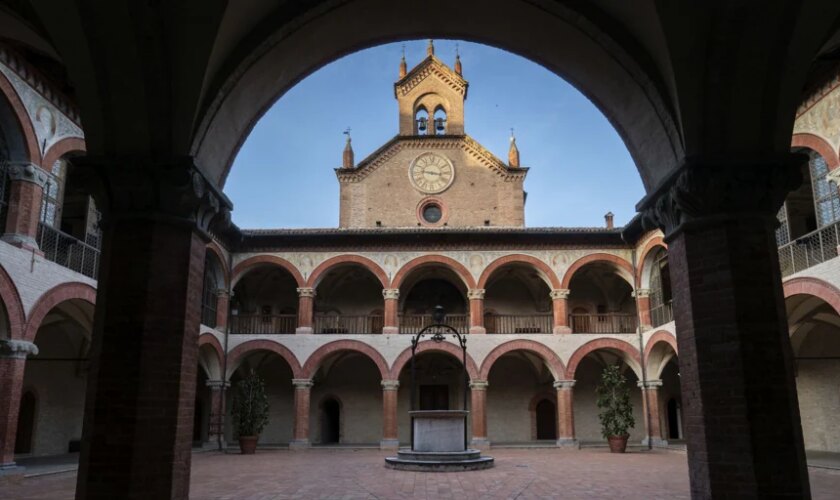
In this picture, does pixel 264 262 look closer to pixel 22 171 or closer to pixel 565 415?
pixel 22 171

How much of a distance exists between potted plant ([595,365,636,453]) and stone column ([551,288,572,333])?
2288 millimetres

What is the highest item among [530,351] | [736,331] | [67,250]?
[67,250]

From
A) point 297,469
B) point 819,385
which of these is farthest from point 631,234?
point 297,469

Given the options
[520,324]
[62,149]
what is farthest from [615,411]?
[62,149]

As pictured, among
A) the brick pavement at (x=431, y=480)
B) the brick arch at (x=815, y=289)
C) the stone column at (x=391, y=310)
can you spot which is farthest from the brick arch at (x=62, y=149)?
the brick arch at (x=815, y=289)

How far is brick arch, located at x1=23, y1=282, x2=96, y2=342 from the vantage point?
46.8ft

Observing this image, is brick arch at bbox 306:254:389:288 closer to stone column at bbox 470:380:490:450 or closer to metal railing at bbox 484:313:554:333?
metal railing at bbox 484:313:554:333

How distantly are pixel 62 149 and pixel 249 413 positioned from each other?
10.7 metres

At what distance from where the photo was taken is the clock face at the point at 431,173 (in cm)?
2888

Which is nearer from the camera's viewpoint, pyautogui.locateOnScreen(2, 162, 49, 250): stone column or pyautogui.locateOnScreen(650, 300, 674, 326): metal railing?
pyautogui.locateOnScreen(2, 162, 49, 250): stone column

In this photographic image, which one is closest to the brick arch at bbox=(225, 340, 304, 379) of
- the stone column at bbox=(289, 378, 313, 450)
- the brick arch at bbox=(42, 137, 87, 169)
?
the stone column at bbox=(289, 378, 313, 450)

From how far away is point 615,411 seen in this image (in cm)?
2219

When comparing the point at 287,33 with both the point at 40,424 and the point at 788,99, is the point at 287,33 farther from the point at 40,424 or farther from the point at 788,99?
the point at 40,424

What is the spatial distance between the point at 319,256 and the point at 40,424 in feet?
34.1
